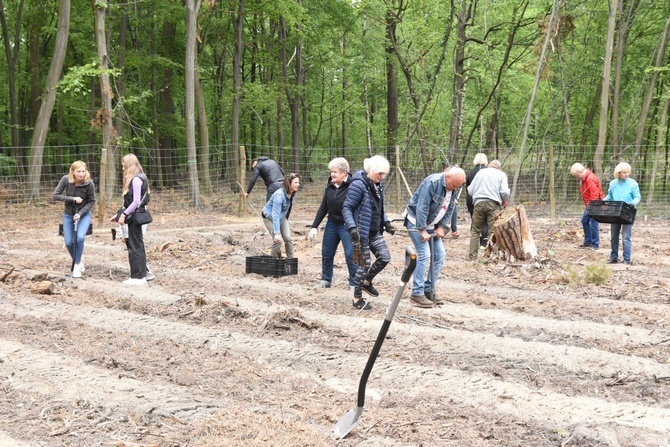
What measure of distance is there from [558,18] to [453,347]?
1755cm

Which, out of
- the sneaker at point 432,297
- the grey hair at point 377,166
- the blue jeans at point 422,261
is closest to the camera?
the grey hair at point 377,166

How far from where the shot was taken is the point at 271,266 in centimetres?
1018

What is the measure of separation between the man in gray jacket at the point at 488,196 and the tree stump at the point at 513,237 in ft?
0.77

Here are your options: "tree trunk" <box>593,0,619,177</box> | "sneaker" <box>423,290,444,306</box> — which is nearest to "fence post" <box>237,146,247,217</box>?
"sneaker" <box>423,290,444,306</box>

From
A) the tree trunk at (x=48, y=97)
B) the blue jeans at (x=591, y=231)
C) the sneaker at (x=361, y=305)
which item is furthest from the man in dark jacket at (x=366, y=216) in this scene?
the tree trunk at (x=48, y=97)

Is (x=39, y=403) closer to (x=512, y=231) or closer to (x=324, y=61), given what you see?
(x=512, y=231)

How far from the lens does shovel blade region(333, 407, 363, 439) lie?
4359 millimetres

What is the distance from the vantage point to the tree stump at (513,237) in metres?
11.5

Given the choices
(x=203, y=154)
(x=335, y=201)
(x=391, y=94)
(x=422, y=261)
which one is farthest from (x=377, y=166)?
(x=391, y=94)

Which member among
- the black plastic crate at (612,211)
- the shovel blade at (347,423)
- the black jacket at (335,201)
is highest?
the black jacket at (335,201)

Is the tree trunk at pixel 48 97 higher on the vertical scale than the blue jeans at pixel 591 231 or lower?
higher

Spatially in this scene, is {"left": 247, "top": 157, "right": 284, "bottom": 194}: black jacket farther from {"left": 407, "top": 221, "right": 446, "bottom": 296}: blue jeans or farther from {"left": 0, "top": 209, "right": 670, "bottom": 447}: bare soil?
{"left": 407, "top": 221, "right": 446, "bottom": 296}: blue jeans

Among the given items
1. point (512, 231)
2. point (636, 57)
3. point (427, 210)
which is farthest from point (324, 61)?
point (427, 210)

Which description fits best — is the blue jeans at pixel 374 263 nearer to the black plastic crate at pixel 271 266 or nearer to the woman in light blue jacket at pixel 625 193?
the black plastic crate at pixel 271 266
